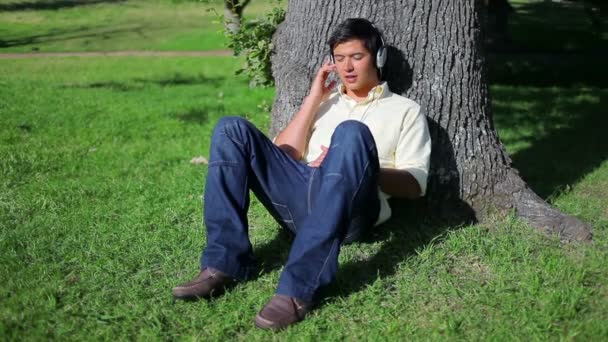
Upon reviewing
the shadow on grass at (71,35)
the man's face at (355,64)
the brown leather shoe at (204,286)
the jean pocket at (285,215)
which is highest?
the man's face at (355,64)

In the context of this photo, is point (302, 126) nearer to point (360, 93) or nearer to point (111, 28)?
point (360, 93)

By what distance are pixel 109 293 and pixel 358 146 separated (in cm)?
150

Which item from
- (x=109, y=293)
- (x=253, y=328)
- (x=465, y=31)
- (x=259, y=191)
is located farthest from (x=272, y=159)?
(x=465, y=31)

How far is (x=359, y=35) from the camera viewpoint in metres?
3.55

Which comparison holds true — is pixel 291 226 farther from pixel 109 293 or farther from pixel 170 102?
pixel 170 102

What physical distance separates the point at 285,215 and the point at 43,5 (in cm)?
2303

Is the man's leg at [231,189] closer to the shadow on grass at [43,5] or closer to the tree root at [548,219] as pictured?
the tree root at [548,219]

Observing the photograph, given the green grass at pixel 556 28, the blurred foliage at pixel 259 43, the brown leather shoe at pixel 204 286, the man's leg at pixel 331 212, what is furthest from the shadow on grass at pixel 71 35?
the man's leg at pixel 331 212

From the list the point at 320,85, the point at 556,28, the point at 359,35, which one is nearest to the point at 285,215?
the point at 320,85

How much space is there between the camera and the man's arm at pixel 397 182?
A: 3.32m

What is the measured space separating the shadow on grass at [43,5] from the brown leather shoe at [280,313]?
2043cm

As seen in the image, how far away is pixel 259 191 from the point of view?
337 centimetres

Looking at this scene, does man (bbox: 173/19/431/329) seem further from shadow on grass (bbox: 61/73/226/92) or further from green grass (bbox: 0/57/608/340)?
shadow on grass (bbox: 61/73/226/92)

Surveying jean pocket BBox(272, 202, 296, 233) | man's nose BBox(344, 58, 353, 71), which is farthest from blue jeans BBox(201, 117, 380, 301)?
man's nose BBox(344, 58, 353, 71)
